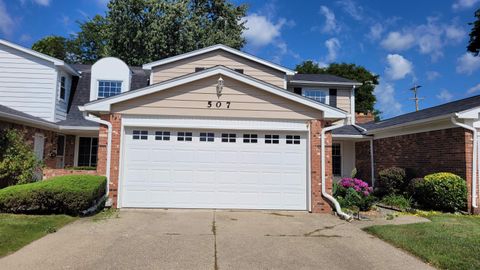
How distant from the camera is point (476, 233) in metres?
7.12

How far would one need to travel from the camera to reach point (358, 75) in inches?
1618

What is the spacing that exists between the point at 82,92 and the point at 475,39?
22.3 m

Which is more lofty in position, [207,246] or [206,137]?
[206,137]

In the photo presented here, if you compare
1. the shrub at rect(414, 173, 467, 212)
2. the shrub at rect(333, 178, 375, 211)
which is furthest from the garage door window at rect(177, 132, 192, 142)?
the shrub at rect(414, 173, 467, 212)

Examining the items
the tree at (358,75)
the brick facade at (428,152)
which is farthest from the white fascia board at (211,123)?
the tree at (358,75)

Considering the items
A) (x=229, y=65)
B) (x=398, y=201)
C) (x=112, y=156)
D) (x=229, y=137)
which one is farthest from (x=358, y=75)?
(x=112, y=156)

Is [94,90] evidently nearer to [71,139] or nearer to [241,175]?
[71,139]

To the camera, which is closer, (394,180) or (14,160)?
(14,160)

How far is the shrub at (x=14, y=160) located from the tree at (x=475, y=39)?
76.8 feet

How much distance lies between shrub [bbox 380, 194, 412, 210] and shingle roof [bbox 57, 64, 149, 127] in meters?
11.7

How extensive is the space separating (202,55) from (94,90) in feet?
17.0

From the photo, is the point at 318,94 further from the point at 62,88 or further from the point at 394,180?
the point at 62,88

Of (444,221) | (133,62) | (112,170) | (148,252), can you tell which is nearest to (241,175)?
(112,170)

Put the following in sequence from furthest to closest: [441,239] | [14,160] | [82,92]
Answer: [82,92] < [14,160] < [441,239]
